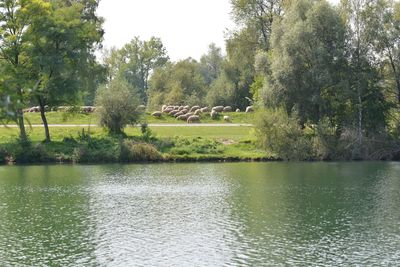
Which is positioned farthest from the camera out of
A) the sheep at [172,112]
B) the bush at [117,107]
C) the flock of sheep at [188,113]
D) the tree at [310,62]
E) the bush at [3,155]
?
the sheep at [172,112]

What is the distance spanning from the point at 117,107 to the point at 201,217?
33.4m

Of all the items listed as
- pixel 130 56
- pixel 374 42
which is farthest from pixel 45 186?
pixel 130 56

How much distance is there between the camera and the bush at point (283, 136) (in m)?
57.6

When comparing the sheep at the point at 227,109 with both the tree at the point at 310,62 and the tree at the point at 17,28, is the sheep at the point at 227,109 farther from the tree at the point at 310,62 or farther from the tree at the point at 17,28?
the tree at the point at 17,28

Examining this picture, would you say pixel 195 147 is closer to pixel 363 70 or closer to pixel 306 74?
pixel 306 74

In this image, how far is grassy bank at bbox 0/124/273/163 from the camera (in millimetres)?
58375

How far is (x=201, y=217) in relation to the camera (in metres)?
31.1

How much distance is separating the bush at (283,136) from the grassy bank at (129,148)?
1484 millimetres

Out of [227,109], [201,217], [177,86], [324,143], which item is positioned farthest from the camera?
[177,86]

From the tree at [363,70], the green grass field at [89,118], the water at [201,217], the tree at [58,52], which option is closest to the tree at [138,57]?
the green grass field at [89,118]

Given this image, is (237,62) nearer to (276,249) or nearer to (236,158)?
(236,158)

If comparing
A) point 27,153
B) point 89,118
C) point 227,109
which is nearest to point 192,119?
point 89,118

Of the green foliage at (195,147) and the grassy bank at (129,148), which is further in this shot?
the green foliage at (195,147)

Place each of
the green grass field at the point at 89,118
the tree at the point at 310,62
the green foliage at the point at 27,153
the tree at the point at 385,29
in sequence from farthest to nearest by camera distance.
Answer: the green grass field at the point at 89,118 < the tree at the point at 310,62 < the tree at the point at 385,29 < the green foliage at the point at 27,153
